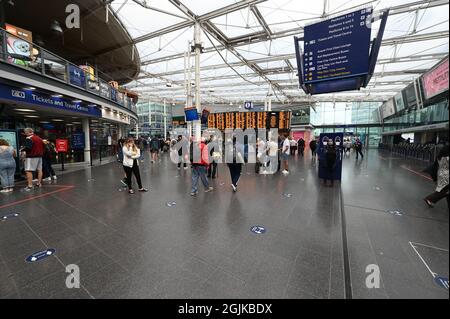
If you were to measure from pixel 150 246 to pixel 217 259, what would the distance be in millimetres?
1004

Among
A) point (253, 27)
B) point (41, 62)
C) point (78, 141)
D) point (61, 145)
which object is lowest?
point (61, 145)

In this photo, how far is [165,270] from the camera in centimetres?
230

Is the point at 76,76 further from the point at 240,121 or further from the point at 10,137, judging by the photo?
the point at 240,121

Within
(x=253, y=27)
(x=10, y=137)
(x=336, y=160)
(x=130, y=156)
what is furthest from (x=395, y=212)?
(x=10, y=137)

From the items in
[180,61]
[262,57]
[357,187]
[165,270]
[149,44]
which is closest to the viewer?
[165,270]

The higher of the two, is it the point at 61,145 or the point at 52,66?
the point at 52,66

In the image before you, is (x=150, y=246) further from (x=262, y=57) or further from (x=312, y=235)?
(x=262, y=57)

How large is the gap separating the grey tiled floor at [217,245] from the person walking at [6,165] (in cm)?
75

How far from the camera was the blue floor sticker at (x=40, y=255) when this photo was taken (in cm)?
253

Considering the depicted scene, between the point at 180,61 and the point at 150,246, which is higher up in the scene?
the point at 180,61

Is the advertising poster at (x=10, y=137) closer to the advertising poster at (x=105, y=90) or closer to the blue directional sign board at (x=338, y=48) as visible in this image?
the advertising poster at (x=105, y=90)

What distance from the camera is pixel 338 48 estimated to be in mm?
4992

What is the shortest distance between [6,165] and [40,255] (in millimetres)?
4552
